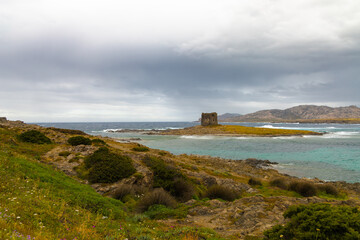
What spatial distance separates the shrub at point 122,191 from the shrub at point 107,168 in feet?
5.03

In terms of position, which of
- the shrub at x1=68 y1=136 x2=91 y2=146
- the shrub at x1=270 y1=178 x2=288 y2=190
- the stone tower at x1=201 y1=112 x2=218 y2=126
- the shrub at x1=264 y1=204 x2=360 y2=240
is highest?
the stone tower at x1=201 y1=112 x2=218 y2=126

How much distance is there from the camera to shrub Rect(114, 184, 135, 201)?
37.8 ft

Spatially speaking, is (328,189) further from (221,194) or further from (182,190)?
(182,190)

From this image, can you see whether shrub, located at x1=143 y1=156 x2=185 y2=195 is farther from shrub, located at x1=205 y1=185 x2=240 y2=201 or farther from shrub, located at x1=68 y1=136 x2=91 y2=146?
shrub, located at x1=68 y1=136 x2=91 y2=146

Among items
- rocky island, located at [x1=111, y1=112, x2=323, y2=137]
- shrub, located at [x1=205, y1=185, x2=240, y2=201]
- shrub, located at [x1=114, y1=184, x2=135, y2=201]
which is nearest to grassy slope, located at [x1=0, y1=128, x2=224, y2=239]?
shrub, located at [x1=114, y1=184, x2=135, y2=201]

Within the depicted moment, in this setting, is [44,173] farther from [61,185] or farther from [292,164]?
[292,164]

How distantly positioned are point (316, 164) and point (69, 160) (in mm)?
33481

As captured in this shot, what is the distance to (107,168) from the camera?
1389 cm

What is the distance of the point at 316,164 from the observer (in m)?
31.6

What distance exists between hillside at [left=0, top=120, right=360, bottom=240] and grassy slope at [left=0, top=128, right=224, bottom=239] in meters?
0.02

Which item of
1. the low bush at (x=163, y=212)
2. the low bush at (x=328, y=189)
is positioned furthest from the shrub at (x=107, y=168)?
the low bush at (x=328, y=189)

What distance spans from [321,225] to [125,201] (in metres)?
8.99

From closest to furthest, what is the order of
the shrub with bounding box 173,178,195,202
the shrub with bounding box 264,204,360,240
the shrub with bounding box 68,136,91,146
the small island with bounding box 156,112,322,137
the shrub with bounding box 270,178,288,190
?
the shrub with bounding box 264,204,360,240 < the shrub with bounding box 173,178,195,202 < the shrub with bounding box 270,178,288,190 < the shrub with bounding box 68,136,91,146 < the small island with bounding box 156,112,322,137

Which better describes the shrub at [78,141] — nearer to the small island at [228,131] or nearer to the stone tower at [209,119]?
the small island at [228,131]
